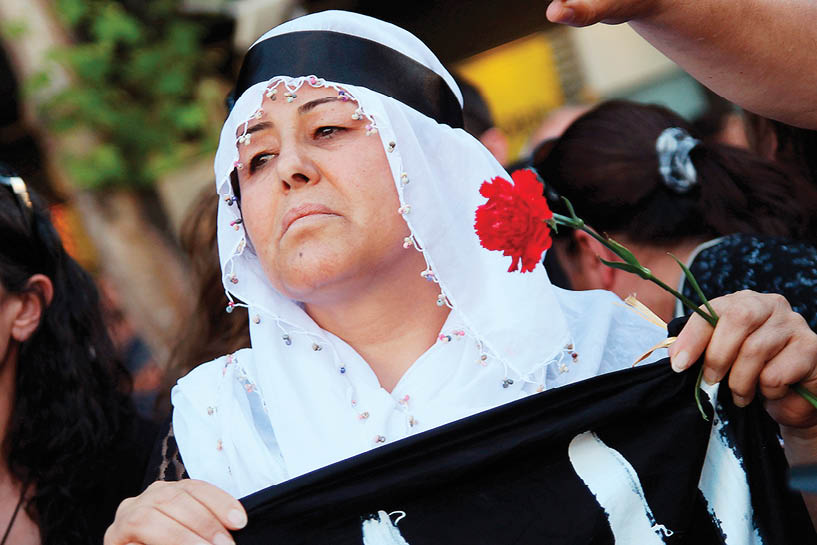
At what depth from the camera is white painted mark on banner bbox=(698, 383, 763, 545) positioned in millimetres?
1843

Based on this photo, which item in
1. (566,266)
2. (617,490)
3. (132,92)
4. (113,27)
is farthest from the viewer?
(132,92)

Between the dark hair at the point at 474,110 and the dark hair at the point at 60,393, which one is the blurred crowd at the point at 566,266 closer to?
the dark hair at the point at 60,393

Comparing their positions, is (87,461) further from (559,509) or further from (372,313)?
(559,509)

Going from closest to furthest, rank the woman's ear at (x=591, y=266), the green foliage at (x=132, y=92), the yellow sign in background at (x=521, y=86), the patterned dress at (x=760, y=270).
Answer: the patterned dress at (x=760, y=270) → the woman's ear at (x=591, y=266) → the green foliage at (x=132, y=92) → the yellow sign in background at (x=521, y=86)

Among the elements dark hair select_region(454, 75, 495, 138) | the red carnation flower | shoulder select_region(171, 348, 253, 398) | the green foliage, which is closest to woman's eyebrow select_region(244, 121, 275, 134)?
shoulder select_region(171, 348, 253, 398)

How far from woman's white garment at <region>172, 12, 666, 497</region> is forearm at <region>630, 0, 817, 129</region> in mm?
483

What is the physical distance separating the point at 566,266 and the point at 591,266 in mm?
176

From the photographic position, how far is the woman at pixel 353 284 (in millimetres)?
1997

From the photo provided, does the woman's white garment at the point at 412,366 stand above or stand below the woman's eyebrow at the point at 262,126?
below

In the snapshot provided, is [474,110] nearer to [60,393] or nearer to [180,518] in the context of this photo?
[60,393]

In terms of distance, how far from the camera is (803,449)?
1888mm

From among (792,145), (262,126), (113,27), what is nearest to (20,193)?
(262,126)

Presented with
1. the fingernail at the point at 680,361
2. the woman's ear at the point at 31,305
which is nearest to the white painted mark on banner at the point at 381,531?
the fingernail at the point at 680,361

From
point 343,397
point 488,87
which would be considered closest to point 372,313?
point 343,397
